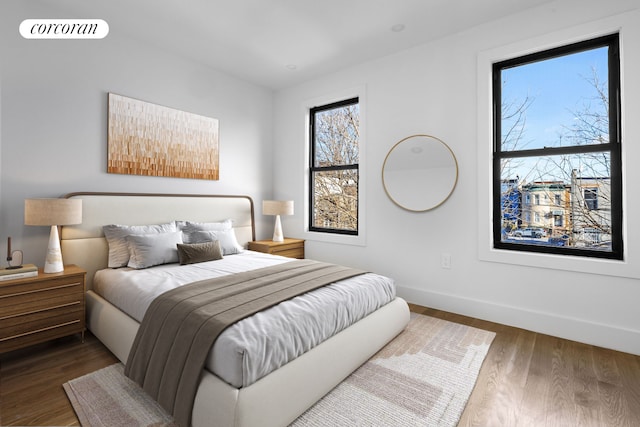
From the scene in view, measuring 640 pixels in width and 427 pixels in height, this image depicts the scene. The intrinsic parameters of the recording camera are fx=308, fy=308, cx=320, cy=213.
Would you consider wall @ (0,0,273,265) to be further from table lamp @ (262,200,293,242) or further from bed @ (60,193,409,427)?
table lamp @ (262,200,293,242)

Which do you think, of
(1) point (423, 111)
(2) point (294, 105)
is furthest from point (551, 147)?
Result: (2) point (294, 105)

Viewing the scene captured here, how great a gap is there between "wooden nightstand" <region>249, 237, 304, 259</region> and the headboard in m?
0.28

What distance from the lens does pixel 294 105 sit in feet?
14.3

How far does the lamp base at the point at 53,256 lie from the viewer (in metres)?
2.32

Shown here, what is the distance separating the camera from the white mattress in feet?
4.55

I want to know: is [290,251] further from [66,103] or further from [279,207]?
[66,103]

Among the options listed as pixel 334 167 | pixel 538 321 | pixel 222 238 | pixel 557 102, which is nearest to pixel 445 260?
pixel 538 321

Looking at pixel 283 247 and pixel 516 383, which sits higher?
pixel 283 247

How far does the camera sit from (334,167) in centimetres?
405

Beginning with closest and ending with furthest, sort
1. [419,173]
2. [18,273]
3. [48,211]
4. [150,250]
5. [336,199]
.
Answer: [18,273] → [48,211] → [150,250] → [419,173] → [336,199]

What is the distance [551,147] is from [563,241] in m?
0.81

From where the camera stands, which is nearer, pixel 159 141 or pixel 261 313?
pixel 261 313

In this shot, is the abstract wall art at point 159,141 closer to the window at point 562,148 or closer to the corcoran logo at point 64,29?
the corcoran logo at point 64,29

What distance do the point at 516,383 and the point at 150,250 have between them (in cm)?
291
